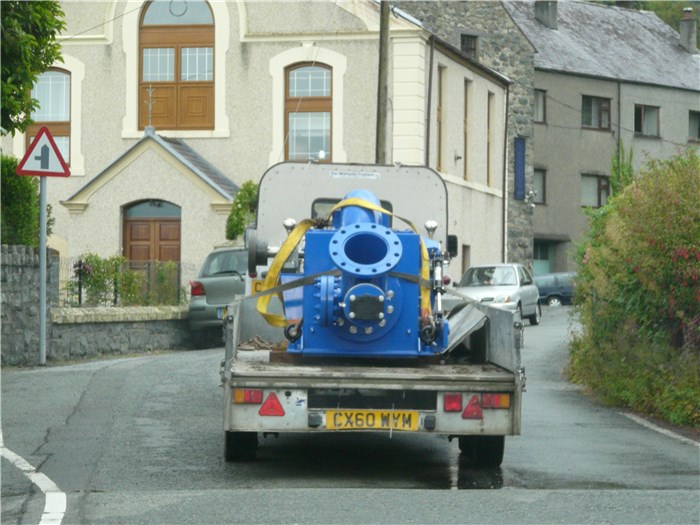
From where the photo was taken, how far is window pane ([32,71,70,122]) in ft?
118

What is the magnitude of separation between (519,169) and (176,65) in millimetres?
Answer: 18216

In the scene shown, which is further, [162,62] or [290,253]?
[162,62]

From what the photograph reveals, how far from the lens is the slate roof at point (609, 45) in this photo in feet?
182

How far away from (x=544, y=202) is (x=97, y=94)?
2374 cm

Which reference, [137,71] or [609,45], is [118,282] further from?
[609,45]

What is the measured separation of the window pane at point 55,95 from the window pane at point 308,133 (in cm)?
602

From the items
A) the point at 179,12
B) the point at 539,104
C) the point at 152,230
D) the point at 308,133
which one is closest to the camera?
the point at 152,230

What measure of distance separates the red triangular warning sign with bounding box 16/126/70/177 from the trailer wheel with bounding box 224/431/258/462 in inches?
339

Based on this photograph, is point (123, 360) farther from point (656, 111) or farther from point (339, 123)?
point (656, 111)

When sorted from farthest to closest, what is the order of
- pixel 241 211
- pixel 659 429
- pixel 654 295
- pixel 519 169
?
1. pixel 519 169
2. pixel 241 211
3. pixel 654 295
4. pixel 659 429

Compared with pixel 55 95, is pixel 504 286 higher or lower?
lower

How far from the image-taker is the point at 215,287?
950 inches

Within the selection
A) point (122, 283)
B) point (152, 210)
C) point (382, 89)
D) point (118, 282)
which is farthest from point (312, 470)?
point (152, 210)

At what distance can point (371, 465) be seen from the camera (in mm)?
10602
